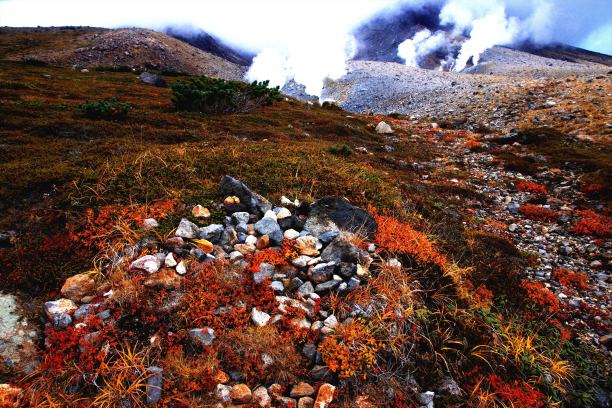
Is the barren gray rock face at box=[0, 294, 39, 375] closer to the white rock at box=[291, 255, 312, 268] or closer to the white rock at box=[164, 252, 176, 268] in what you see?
the white rock at box=[164, 252, 176, 268]

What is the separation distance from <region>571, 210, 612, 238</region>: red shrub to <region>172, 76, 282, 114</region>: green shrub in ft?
63.1

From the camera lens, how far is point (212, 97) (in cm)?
2019

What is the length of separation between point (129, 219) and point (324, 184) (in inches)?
180

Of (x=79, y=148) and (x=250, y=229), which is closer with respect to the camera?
(x=250, y=229)

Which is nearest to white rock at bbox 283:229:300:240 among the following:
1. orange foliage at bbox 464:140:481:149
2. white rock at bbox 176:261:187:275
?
white rock at bbox 176:261:187:275

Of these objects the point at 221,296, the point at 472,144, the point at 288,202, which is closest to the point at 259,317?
the point at 221,296

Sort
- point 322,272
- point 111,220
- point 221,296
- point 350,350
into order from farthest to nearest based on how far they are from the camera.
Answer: point 111,220
point 322,272
point 221,296
point 350,350

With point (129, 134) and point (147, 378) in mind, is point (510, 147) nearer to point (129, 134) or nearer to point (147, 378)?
point (129, 134)

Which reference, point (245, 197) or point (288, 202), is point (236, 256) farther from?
point (288, 202)

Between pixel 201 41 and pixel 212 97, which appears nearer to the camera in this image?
pixel 212 97

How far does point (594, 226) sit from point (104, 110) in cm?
1973

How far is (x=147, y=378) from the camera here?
3.32 metres

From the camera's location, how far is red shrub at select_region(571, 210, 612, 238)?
970 centimetres

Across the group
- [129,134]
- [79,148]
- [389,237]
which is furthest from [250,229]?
[129,134]
